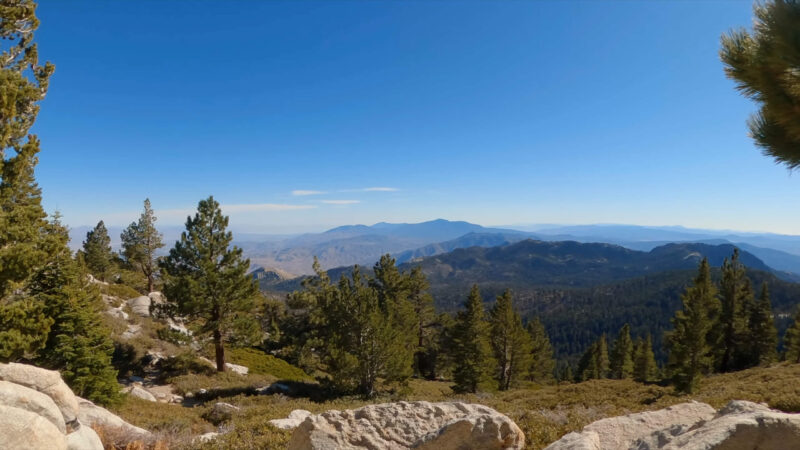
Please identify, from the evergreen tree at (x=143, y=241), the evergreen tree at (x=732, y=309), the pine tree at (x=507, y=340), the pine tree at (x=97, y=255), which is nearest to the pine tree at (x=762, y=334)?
the evergreen tree at (x=732, y=309)

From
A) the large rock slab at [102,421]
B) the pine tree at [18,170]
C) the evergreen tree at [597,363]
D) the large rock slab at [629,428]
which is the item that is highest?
the pine tree at [18,170]

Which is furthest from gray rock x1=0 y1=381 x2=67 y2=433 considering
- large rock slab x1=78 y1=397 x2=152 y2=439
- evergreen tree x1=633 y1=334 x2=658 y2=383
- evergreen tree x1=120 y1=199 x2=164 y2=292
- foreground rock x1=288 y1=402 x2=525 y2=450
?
evergreen tree x1=633 y1=334 x2=658 y2=383

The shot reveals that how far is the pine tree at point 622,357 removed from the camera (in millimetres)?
60125

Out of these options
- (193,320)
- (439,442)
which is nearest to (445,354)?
(193,320)

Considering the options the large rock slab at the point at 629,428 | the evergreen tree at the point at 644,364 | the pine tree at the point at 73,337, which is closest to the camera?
the large rock slab at the point at 629,428

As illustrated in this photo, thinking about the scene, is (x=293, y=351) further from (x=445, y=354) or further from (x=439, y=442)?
(x=439, y=442)

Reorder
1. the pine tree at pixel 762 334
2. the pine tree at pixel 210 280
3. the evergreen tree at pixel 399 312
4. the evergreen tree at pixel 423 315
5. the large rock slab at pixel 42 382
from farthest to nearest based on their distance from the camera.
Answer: the pine tree at pixel 762 334 → the evergreen tree at pixel 423 315 → the evergreen tree at pixel 399 312 → the pine tree at pixel 210 280 → the large rock slab at pixel 42 382

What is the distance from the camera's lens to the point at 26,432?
6.50 metres

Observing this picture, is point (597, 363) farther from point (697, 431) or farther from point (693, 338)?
point (697, 431)

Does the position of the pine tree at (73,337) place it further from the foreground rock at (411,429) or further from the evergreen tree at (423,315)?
the evergreen tree at (423,315)

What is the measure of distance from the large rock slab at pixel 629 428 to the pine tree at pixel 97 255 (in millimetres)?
62545

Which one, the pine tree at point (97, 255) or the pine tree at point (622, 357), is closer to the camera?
the pine tree at point (97, 255)

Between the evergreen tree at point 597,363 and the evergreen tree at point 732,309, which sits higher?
the evergreen tree at point 732,309

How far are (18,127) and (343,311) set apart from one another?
18.3 m
